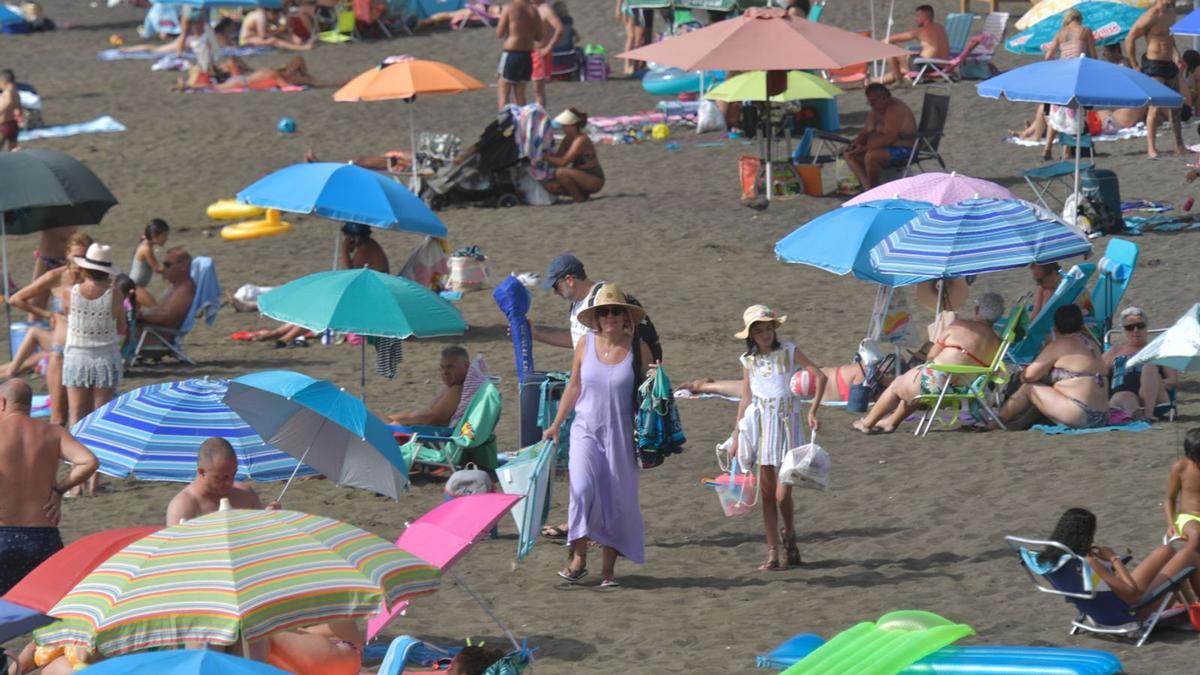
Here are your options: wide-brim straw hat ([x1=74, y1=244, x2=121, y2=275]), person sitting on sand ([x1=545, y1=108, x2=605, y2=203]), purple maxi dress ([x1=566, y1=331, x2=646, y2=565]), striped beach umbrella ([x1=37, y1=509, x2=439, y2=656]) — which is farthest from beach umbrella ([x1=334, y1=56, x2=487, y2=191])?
striped beach umbrella ([x1=37, y1=509, x2=439, y2=656])

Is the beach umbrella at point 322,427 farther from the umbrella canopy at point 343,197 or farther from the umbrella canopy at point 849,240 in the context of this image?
the umbrella canopy at point 343,197

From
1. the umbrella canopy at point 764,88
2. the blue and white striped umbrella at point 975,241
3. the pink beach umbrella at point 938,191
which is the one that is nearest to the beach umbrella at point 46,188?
the pink beach umbrella at point 938,191

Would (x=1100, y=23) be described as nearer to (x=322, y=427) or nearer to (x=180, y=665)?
(x=322, y=427)

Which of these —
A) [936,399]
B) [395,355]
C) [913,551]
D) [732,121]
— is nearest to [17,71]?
[732,121]

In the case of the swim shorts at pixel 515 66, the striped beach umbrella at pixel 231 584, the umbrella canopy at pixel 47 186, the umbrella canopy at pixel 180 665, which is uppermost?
the swim shorts at pixel 515 66

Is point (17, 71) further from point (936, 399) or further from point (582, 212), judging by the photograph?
point (936, 399)

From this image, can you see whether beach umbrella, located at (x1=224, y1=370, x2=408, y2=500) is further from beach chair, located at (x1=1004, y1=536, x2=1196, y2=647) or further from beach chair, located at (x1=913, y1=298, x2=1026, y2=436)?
beach chair, located at (x1=913, y1=298, x2=1026, y2=436)

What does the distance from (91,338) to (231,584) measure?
245 inches

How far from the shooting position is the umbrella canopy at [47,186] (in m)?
13.1

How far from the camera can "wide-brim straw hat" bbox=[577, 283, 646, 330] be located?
8.55 meters

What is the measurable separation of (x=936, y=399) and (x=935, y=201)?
1.68 meters

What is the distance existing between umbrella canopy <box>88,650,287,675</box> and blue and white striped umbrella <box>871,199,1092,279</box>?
682 cm

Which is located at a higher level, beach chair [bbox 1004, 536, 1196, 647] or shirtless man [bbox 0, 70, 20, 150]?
shirtless man [bbox 0, 70, 20, 150]

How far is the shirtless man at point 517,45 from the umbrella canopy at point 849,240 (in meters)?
9.49
